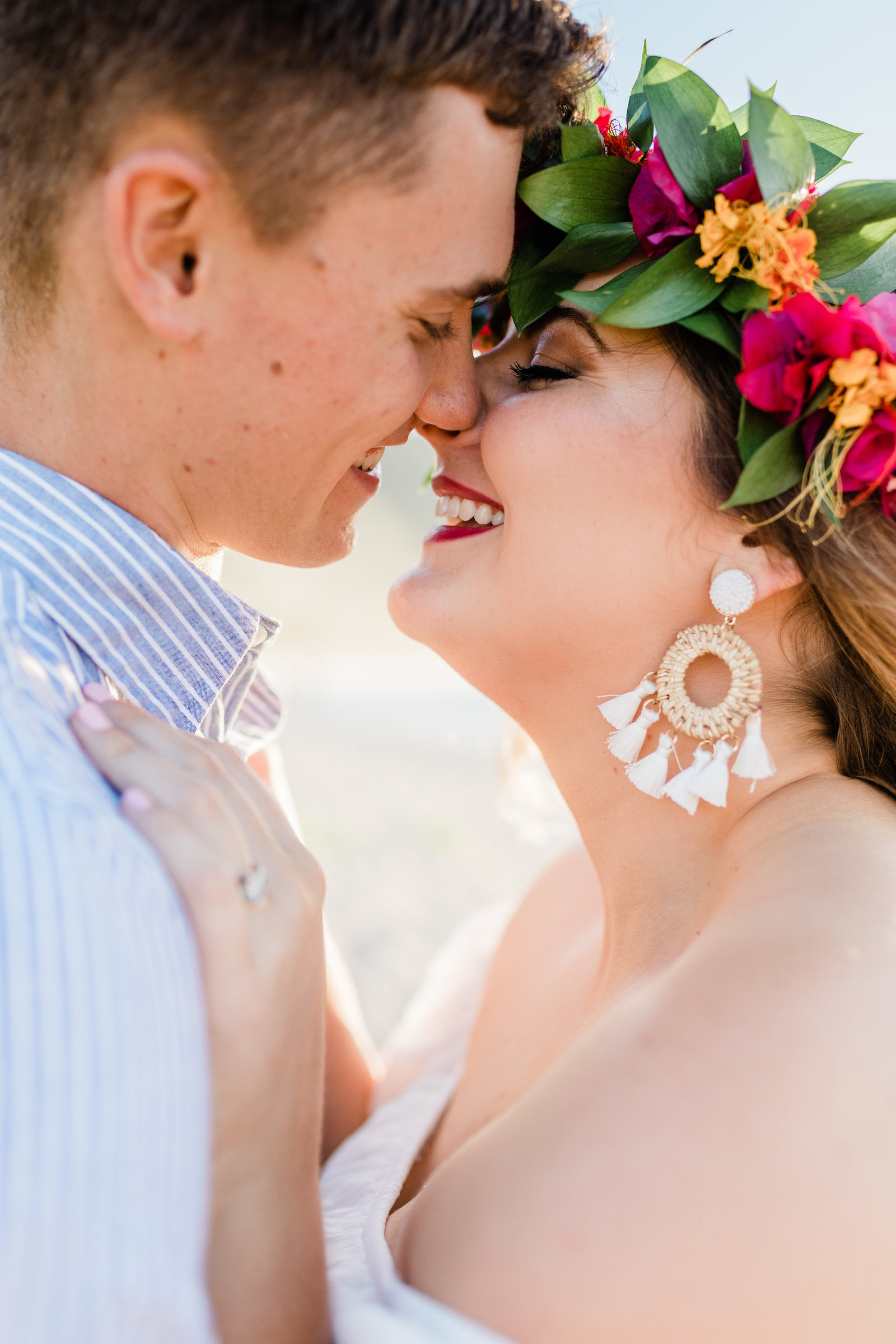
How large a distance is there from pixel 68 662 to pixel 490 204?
1.09 metres

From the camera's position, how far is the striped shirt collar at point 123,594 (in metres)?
1.48

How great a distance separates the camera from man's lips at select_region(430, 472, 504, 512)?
2191 mm

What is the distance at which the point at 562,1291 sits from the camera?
1.28m

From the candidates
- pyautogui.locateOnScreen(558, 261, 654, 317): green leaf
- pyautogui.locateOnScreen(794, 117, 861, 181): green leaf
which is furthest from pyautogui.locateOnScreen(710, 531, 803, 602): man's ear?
pyautogui.locateOnScreen(794, 117, 861, 181): green leaf

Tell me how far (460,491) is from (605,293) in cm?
54

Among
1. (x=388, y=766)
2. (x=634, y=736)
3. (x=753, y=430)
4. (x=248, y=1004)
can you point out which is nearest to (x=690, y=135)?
(x=753, y=430)

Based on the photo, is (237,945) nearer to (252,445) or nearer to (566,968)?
(252,445)

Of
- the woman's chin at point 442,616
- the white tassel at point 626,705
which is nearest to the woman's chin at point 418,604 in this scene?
the woman's chin at point 442,616

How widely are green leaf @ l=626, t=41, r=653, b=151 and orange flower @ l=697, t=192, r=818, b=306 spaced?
0.99 ft

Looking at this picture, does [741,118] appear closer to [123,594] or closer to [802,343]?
[802,343]

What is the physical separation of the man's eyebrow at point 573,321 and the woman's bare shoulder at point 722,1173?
1160mm

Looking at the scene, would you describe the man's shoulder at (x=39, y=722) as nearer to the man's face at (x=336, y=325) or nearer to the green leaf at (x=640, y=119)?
the man's face at (x=336, y=325)

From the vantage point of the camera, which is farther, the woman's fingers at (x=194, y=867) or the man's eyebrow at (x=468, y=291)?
the man's eyebrow at (x=468, y=291)

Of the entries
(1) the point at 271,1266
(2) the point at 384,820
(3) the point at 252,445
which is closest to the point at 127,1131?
(1) the point at 271,1266
